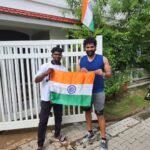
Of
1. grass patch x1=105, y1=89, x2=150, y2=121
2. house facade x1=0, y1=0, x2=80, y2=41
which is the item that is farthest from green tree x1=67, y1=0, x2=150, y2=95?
grass patch x1=105, y1=89, x2=150, y2=121

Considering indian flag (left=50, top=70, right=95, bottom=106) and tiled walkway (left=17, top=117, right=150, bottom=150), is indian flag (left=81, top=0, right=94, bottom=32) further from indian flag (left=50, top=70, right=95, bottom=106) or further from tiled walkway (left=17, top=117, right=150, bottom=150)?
tiled walkway (left=17, top=117, right=150, bottom=150)

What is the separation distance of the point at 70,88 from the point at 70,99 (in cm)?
19

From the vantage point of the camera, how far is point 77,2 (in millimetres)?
7520

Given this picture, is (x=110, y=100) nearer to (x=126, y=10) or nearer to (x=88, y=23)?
(x=88, y=23)

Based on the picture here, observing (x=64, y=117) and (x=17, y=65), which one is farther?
(x=64, y=117)

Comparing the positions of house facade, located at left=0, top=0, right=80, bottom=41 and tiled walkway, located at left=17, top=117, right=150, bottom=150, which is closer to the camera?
tiled walkway, located at left=17, top=117, right=150, bottom=150

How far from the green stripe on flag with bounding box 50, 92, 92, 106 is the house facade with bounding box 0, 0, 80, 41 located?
3025 millimetres

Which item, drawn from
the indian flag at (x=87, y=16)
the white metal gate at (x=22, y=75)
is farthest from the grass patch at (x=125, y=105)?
the indian flag at (x=87, y=16)

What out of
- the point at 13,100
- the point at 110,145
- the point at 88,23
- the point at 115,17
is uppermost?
the point at 115,17

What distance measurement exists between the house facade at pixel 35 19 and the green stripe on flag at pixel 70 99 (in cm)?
303

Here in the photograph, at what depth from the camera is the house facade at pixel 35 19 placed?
6.00 meters

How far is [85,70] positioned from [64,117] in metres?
1.43

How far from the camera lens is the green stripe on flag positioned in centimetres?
368

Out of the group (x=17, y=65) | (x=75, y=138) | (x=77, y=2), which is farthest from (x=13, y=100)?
(x=77, y=2)
